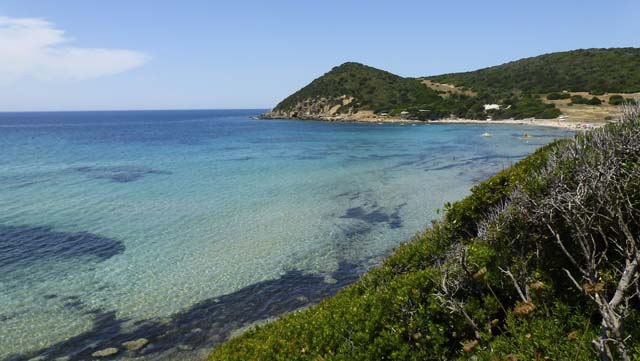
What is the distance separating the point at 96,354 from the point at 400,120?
5032 inches

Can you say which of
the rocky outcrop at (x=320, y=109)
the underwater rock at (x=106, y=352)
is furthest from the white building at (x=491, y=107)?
the underwater rock at (x=106, y=352)

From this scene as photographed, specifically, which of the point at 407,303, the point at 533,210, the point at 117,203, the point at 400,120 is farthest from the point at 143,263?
the point at 400,120

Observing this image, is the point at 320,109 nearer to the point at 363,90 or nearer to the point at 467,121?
the point at 363,90

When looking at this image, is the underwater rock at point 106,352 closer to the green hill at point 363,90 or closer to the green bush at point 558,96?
the green bush at point 558,96

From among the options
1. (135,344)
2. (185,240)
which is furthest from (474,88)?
(135,344)

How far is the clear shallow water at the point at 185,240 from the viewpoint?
15234 millimetres

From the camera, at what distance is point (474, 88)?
157 m

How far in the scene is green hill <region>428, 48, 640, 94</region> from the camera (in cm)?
12769

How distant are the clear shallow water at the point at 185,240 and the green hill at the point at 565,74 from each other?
349ft

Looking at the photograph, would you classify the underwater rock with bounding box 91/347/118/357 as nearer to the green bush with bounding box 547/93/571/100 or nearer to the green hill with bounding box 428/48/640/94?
the green bush with bounding box 547/93/571/100

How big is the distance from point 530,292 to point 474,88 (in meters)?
162

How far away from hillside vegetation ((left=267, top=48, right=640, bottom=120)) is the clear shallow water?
8846cm

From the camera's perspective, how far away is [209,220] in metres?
27.5

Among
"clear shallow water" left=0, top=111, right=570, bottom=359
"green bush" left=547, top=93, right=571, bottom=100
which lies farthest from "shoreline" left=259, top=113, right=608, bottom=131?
"clear shallow water" left=0, top=111, right=570, bottom=359
